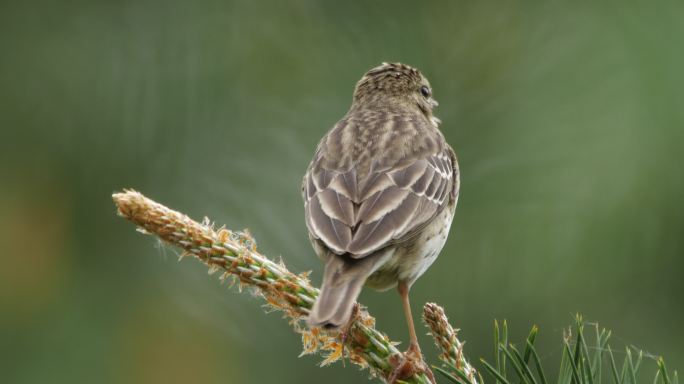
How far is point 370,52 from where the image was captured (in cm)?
565

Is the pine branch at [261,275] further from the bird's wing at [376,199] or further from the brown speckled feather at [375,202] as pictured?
the bird's wing at [376,199]

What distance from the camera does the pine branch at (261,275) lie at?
3.33 meters

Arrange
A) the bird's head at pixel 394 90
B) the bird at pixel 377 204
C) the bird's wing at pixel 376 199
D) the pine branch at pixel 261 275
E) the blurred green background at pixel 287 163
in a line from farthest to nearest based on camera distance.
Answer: the bird's head at pixel 394 90 → the blurred green background at pixel 287 163 → the bird's wing at pixel 376 199 → the bird at pixel 377 204 → the pine branch at pixel 261 275

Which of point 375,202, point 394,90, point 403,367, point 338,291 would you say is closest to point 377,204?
point 375,202

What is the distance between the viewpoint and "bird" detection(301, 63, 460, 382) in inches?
156

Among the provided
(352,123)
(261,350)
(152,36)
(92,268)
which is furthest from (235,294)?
(152,36)

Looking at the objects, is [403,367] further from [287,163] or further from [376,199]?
[287,163]

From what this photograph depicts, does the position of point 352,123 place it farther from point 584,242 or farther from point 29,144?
point 29,144

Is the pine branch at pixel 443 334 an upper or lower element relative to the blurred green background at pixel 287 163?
lower

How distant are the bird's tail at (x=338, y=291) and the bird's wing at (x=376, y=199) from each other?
0.06m

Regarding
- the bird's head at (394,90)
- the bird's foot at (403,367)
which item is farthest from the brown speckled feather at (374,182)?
the bird's foot at (403,367)

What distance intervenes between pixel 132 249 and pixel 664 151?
2.87 meters

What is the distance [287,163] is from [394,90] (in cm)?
123

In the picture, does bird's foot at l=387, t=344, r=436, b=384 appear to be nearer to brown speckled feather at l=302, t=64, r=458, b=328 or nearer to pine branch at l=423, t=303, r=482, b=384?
pine branch at l=423, t=303, r=482, b=384
